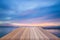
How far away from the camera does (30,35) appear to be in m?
1.78

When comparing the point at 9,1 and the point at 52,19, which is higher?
the point at 9,1

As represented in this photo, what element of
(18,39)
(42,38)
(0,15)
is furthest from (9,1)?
(42,38)

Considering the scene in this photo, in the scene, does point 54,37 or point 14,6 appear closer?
point 54,37

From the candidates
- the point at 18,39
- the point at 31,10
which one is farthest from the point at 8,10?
the point at 18,39

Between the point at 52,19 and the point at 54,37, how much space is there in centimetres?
29

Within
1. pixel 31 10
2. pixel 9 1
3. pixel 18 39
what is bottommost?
pixel 18 39

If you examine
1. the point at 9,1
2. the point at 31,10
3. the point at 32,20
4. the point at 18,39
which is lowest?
the point at 18,39

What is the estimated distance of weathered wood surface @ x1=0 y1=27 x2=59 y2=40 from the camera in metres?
1.69

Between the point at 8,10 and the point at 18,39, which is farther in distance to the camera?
the point at 8,10

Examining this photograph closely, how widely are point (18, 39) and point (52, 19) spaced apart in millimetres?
567

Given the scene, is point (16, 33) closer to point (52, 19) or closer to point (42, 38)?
point (42, 38)

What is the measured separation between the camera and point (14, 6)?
73.2 inches

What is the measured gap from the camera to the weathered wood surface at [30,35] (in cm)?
169

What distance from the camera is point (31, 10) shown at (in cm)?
185
